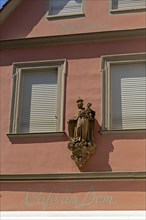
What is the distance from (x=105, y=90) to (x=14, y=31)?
8.39 ft

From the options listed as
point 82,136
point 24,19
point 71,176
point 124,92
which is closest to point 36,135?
point 82,136

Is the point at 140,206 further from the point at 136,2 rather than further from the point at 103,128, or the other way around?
the point at 136,2

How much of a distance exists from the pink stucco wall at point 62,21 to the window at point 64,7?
135 mm

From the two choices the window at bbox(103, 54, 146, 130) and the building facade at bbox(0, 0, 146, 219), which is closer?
the building facade at bbox(0, 0, 146, 219)

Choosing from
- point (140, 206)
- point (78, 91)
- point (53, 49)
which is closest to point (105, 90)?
point (78, 91)

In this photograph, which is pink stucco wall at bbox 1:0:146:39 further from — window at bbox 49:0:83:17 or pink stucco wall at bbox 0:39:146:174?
pink stucco wall at bbox 0:39:146:174

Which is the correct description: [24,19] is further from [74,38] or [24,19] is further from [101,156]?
[101,156]

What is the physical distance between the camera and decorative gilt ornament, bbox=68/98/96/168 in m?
10.9

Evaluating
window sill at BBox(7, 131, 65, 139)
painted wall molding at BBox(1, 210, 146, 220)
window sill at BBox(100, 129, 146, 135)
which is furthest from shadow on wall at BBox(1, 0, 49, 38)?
painted wall molding at BBox(1, 210, 146, 220)

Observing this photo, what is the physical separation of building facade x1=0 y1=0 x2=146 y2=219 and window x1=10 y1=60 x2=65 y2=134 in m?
0.02

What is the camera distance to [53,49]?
12.1 meters

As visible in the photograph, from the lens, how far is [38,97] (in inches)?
467

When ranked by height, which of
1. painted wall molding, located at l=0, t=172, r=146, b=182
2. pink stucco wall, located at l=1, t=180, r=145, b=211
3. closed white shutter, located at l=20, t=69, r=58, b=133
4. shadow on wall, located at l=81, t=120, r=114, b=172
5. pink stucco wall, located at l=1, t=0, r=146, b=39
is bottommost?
pink stucco wall, located at l=1, t=180, r=145, b=211

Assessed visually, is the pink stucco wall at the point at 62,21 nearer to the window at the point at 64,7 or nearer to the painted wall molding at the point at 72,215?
the window at the point at 64,7
